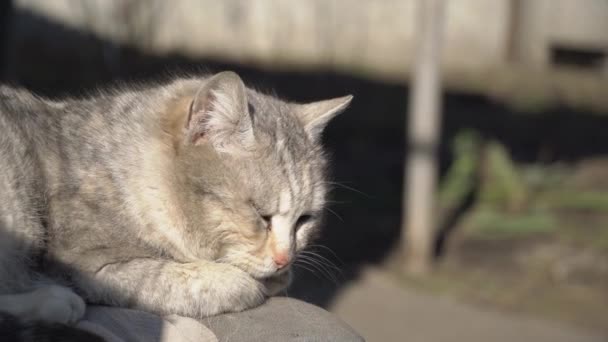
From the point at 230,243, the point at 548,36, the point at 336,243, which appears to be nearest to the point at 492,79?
the point at 548,36

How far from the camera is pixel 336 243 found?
245 inches

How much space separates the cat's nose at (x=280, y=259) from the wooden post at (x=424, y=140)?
355 cm

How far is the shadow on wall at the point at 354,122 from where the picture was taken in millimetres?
6414

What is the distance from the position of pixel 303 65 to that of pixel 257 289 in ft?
22.3

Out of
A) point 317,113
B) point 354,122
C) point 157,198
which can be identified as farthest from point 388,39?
point 157,198

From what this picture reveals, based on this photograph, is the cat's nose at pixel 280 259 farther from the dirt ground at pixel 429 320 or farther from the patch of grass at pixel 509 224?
the patch of grass at pixel 509 224

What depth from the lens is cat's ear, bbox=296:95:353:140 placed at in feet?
9.15

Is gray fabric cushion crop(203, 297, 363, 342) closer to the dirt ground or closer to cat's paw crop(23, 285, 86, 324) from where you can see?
cat's paw crop(23, 285, 86, 324)

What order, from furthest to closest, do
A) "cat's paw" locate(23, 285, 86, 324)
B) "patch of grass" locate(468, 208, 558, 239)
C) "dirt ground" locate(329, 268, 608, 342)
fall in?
"patch of grass" locate(468, 208, 558, 239)
"dirt ground" locate(329, 268, 608, 342)
"cat's paw" locate(23, 285, 86, 324)

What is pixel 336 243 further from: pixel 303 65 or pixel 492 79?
pixel 492 79

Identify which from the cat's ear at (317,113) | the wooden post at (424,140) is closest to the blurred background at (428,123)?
the wooden post at (424,140)

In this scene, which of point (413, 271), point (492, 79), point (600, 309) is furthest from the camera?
point (492, 79)

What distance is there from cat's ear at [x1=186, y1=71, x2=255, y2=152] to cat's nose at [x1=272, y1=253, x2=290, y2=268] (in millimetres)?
331

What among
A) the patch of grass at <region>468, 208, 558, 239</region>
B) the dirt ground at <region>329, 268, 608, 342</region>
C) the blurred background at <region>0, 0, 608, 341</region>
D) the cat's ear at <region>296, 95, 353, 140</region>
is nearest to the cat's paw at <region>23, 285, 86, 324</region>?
the cat's ear at <region>296, 95, 353, 140</region>
